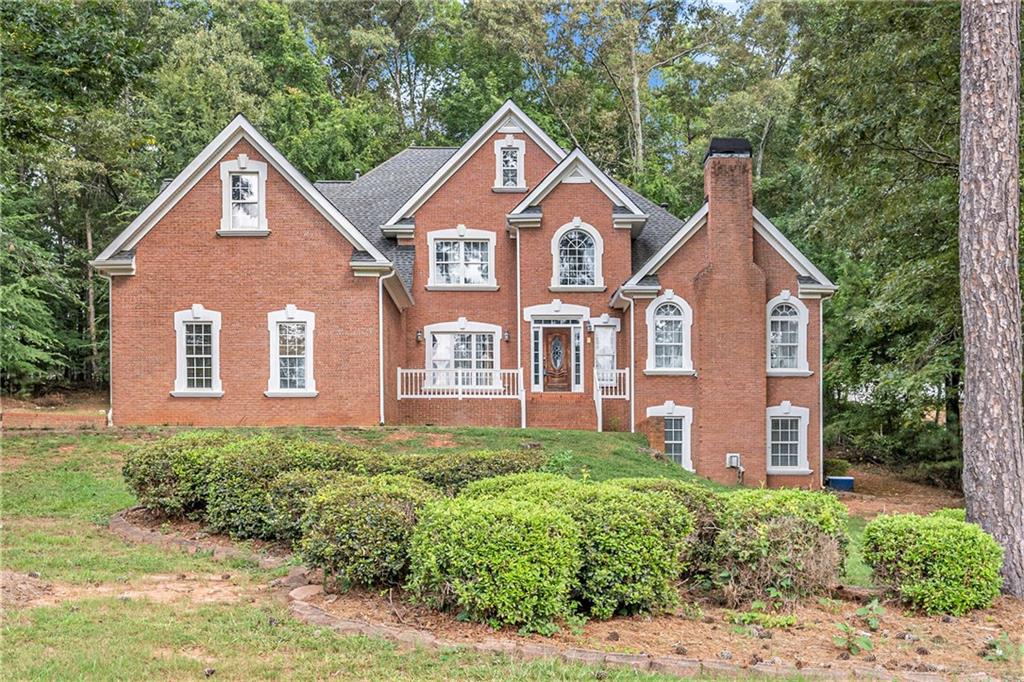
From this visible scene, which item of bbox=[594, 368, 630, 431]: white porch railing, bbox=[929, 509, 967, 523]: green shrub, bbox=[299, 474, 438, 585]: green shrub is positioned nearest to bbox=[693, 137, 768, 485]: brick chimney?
bbox=[594, 368, 630, 431]: white porch railing

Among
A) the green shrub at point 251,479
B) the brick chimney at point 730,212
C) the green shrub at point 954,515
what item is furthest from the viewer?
the brick chimney at point 730,212

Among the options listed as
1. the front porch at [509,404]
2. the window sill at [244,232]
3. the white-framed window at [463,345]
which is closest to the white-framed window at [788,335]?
the front porch at [509,404]

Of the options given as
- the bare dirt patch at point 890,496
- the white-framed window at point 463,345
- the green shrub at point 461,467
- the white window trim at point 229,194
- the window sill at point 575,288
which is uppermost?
the white window trim at point 229,194

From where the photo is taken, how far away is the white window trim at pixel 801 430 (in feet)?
65.4

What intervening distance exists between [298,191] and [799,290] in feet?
41.3

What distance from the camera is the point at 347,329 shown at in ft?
59.2

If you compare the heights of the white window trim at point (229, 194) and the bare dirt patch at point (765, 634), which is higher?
the white window trim at point (229, 194)

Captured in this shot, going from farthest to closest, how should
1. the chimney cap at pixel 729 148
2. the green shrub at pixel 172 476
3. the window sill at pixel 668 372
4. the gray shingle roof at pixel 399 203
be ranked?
the gray shingle roof at pixel 399 203 → the window sill at pixel 668 372 → the chimney cap at pixel 729 148 → the green shrub at pixel 172 476

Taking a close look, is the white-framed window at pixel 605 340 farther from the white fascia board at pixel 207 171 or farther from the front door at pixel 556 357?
the white fascia board at pixel 207 171

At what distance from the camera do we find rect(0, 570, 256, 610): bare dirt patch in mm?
6223

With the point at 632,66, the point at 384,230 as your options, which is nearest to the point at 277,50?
the point at 632,66

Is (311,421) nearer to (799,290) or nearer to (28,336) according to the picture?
(799,290)

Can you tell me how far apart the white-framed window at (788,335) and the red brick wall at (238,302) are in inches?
395

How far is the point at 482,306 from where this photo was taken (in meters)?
22.1
